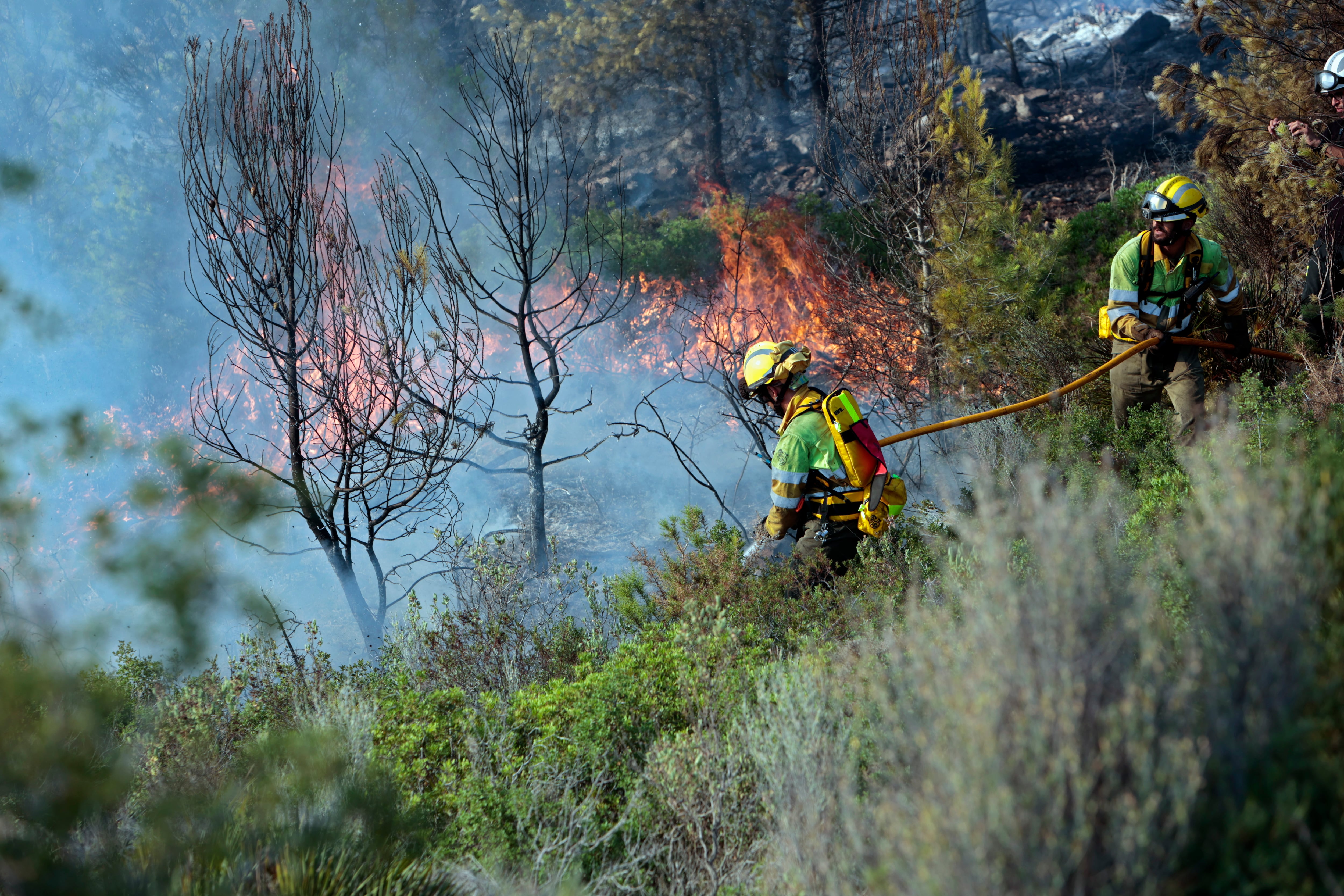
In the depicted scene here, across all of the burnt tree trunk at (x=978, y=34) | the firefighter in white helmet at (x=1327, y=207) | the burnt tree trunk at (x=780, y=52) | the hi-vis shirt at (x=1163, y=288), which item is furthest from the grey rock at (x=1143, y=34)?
the hi-vis shirt at (x=1163, y=288)

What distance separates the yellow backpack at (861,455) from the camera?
4383 millimetres

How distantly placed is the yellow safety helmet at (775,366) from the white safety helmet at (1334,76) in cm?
345

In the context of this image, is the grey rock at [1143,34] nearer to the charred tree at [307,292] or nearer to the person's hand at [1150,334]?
the person's hand at [1150,334]

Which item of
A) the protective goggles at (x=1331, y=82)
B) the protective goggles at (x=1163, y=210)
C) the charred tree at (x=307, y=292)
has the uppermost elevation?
the charred tree at (x=307, y=292)

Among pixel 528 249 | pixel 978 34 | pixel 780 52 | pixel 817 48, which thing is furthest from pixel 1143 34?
pixel 528 249

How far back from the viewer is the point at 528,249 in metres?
6.97

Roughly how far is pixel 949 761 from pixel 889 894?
306mm

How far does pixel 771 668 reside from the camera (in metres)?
3.48

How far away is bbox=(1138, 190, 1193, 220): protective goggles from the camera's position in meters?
4.70

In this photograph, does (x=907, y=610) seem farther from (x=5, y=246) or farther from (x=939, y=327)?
(x=5, y=246)

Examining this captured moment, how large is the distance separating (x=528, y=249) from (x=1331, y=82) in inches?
230

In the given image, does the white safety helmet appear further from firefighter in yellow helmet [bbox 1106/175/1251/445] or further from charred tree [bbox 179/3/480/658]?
charred tree [bbox 179/3/480/658]

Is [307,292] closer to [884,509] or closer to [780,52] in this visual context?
[884,509]

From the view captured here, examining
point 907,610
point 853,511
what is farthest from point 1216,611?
point 853,511
